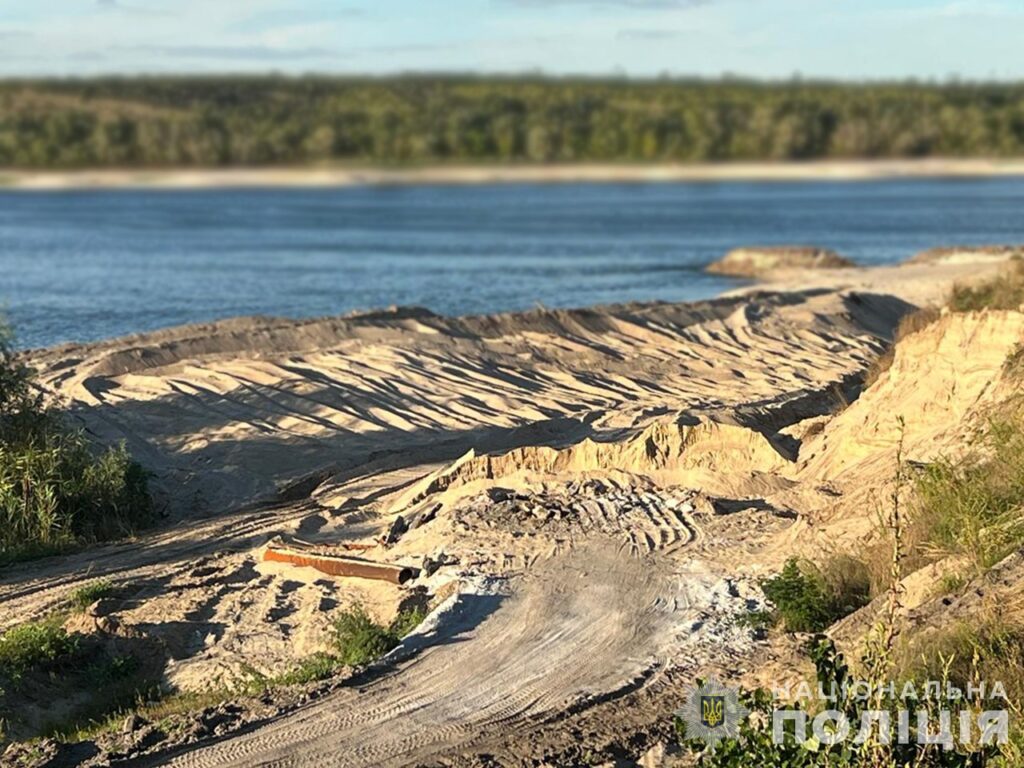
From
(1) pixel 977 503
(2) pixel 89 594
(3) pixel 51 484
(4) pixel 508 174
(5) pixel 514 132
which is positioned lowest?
(4) pixel 508 174

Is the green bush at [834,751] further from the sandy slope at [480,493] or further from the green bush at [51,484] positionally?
the green bush at [51,484]

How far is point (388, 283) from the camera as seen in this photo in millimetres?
41531

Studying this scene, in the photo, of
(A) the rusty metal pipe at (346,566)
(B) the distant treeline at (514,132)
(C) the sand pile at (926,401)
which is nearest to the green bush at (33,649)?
(A) the rusty metal pipe at (346,566)

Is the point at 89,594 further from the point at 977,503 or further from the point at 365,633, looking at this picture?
the point at 977,503

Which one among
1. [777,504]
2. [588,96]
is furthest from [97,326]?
[588,96]

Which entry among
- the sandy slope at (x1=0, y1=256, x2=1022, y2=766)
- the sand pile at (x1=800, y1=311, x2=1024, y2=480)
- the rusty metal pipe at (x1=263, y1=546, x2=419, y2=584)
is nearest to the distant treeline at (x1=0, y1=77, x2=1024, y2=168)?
the sandy slope at (x1=0, y1=256, x2=1022, y2=766)

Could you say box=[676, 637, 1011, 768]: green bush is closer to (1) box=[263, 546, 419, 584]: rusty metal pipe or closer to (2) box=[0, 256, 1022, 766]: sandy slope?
(2) box=[0, 256, 1022, 766]: sandy slope

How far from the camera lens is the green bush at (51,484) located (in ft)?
49.4

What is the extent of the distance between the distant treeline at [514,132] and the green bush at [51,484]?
333ft

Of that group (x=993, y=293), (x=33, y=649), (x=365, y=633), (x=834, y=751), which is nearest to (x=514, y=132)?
(x=993, y=293)

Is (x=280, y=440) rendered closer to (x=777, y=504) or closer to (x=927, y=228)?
(x=777, y=504)

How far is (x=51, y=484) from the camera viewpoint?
606 inches

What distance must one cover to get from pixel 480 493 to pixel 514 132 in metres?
108

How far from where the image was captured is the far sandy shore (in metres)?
113
